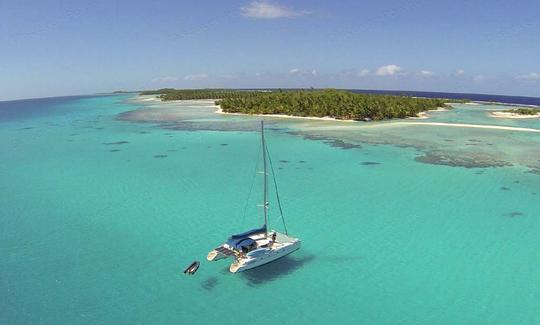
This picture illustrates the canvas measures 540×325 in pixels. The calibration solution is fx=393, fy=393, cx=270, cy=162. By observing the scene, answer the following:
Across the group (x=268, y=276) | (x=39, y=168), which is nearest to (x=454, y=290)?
(x=268, y=276)

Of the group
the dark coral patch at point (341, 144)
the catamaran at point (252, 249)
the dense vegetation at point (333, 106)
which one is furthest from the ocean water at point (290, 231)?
the dense vegetation at point (333, 106)

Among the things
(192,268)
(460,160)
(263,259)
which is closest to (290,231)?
(263,259)

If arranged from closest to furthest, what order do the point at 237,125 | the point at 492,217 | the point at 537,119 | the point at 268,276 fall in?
the point at 268,276, the point at 492,217, the point at 237,125, the point at 537,119

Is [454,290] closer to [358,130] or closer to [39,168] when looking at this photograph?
[39,168]

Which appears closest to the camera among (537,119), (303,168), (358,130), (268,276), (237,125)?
(268,276)

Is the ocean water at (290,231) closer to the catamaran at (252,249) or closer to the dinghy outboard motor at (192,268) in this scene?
the dinghy outboard motor at (192,268)

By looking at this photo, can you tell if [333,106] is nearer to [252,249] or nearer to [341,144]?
[341,144]
